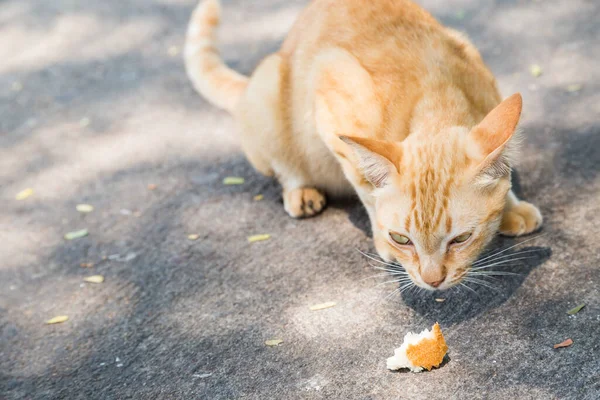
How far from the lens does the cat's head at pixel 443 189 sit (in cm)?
253

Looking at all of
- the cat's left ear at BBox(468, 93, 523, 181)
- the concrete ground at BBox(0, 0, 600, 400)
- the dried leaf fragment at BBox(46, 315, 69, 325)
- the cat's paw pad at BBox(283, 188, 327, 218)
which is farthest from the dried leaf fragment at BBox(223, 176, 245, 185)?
the cat's left ear at BBox(468, 93, 523, 181)

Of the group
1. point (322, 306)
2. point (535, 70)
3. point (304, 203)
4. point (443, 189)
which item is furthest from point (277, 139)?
point (535, 70)

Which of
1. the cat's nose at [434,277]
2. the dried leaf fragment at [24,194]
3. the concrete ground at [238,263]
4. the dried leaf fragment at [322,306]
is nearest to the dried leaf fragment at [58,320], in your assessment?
the concrete ground at [238,263]

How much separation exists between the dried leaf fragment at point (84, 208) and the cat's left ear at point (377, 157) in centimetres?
222

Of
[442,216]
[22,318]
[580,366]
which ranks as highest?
[442,216]

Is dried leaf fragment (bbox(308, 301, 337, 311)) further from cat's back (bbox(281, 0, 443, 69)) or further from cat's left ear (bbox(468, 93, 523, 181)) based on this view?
cat's back (bbox(281, 0, 443, 69))

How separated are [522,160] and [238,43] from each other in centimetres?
305

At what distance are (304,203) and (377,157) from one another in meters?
1.30

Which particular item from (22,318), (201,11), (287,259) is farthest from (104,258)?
(201,11)

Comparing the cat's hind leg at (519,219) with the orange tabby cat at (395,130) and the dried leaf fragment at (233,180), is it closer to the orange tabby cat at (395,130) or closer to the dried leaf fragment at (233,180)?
the orange tabby cat at (395,130)

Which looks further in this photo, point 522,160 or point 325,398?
point 522,160

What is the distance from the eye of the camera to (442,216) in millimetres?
2561

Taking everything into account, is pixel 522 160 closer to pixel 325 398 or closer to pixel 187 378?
pixel 325 398

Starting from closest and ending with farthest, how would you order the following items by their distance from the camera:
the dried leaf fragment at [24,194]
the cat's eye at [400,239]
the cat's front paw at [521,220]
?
the cat's eye at [400,239] → the cat's front paw at [521,220] → the dried leaf fragment at [24,194]
